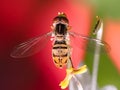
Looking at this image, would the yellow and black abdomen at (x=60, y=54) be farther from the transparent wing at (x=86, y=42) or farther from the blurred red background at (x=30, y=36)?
the blurred red background at (x=30, y=36)

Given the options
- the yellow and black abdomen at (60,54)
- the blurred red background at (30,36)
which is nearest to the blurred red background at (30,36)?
the blurred red background at (30,36)

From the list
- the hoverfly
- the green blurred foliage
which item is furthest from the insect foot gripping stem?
the green blurred foliage

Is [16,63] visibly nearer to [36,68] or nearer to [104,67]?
[36,68]

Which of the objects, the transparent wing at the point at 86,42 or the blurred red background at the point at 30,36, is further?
the blurred red background at the point at 30,36

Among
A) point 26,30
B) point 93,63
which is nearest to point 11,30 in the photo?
point 26,30

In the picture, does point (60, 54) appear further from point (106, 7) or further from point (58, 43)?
point (106, 7)

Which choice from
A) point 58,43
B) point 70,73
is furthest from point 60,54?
point 70,73

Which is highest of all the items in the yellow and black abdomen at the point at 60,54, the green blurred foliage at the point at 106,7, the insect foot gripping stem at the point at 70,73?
the green blurred foliage at the point at 106,7
